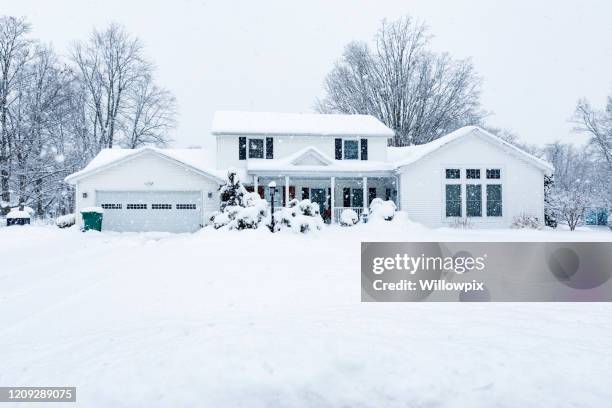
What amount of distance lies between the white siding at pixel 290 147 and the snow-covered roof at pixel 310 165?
73cm

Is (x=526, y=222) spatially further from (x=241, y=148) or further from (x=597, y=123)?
(x=597, y=123)

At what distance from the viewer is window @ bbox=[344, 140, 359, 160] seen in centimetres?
2306

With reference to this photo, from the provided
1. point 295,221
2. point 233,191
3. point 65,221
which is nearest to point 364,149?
point 233,191

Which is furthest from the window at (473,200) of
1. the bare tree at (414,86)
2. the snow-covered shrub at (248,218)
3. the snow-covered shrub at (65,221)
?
the snow-covered shrub at (65,221)

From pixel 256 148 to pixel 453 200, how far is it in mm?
10755

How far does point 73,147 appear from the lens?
1198 inches

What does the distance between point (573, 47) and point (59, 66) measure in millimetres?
211279

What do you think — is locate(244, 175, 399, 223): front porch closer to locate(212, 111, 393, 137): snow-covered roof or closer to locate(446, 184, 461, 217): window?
locate(212, 111, 393, 137): snow-covered roof

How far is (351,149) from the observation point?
23.1m

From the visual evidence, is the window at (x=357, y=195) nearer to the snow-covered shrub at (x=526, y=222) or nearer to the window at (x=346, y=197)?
the window at (x=346, y=197)

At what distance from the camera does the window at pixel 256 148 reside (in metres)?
22.2

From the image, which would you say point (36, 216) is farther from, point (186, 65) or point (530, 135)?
point (186, 65)

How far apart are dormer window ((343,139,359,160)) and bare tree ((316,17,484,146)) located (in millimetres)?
9736

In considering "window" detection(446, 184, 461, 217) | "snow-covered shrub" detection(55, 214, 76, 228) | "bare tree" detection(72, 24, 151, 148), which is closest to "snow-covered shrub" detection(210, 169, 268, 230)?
"snow-covered shrub" detection(55, 214, 76, 228)
